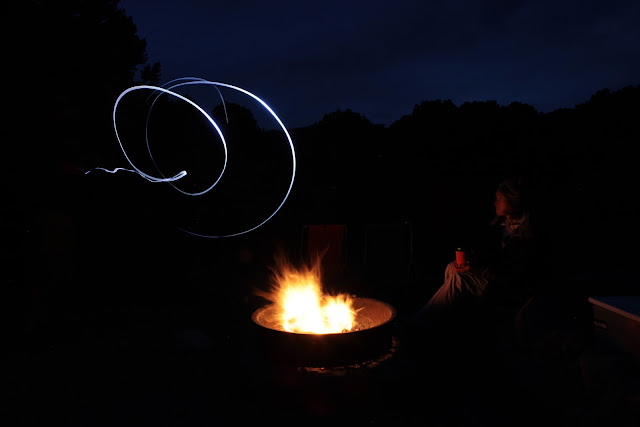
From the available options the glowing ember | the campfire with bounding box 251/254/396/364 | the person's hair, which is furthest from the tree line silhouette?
the glowing ember

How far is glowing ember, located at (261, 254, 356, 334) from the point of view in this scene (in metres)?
3.07

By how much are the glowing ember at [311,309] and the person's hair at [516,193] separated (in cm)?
169

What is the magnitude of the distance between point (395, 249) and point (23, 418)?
4.60 m

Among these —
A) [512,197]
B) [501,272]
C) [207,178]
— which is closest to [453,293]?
[501,272]

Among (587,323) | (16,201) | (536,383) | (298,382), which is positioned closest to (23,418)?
(298,382)

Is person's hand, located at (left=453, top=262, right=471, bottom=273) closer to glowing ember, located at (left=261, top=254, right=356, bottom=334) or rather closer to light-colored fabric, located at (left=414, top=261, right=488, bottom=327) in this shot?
light-colored fabric, located at (left=414, top=261, right=488, bottom=327)

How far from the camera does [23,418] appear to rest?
2834 mm

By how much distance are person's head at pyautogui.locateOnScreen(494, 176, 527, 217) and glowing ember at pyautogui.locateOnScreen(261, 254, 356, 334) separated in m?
1.64

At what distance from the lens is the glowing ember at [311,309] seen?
307 centimetres

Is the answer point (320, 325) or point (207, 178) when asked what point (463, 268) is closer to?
point (320, 325)

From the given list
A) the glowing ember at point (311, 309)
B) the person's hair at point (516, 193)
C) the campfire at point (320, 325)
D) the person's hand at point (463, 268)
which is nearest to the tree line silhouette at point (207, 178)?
the person's hair at point (516, 193)

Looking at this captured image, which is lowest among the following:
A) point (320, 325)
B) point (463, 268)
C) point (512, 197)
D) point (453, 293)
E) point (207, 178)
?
point (320, 325)

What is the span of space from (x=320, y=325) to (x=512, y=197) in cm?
203

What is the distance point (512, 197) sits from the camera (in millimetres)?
3428
